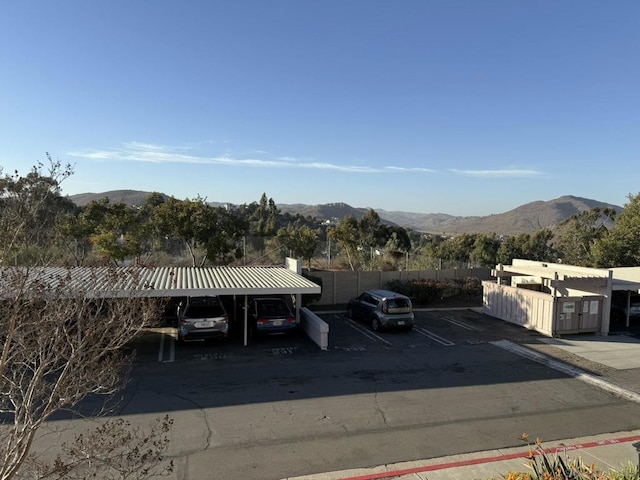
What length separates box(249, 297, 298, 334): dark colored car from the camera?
48.0ft

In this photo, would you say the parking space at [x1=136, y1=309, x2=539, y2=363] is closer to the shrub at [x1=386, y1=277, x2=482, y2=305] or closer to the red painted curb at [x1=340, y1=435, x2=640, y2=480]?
the shrub at [x1=386, y1=277, x2=482, y2=305]

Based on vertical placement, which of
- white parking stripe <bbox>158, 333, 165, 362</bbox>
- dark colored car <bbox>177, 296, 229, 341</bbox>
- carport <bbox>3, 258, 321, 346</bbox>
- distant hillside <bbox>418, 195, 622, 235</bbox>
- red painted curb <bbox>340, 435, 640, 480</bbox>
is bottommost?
white parking stripe <bbox>158, 333, 165, 362</bbox>

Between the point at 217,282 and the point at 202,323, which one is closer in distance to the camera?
the point at 202,323

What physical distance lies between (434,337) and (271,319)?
5.97 m

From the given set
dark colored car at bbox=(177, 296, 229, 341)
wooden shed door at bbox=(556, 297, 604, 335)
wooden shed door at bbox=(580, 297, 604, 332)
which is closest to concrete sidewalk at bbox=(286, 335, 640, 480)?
wooden shed door at bbox=(556, 297, 604, 335)

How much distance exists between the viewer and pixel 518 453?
7285 mm

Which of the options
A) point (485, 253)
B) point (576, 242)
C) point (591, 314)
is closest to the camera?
point (591, 314)

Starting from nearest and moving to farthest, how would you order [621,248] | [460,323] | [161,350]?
[161,350] → [460,323] → [621,248]

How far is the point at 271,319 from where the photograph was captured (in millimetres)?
14688

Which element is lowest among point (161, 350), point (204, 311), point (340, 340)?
point (161, 350)

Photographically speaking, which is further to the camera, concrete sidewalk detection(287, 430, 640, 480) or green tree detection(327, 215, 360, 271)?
green tree detection(327, 215, 360, 271)

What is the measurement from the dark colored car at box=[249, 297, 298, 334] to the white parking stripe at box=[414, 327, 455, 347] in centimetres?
500

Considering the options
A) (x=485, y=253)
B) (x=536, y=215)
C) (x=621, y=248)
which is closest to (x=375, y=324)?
(x=621, y=248)

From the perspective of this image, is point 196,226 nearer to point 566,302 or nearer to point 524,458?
point 566,302
